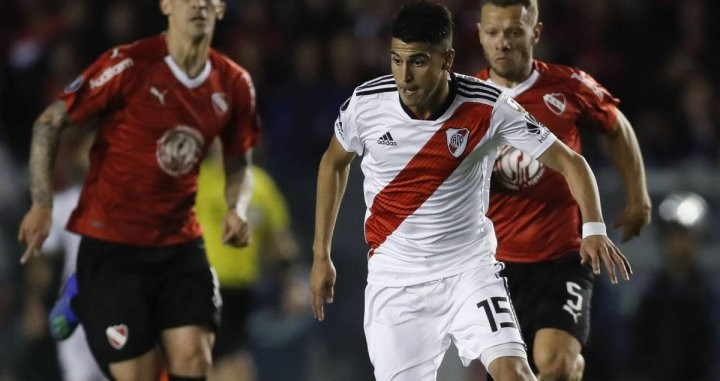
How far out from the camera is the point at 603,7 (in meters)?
12.8

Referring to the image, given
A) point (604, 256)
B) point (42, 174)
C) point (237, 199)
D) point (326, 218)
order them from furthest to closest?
point (237, 199)
point (42, 174)
point (326, 218)
point (604, 256)

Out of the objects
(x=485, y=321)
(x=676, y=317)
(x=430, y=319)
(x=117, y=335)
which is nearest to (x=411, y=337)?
(x=430, y=319)

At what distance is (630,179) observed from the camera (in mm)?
7602

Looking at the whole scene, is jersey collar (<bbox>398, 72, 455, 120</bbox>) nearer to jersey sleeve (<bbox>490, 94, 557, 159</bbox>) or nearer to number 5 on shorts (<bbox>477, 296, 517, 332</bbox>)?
jersey sleeve (<bbox>490, 94, 557, 159</bbox>)

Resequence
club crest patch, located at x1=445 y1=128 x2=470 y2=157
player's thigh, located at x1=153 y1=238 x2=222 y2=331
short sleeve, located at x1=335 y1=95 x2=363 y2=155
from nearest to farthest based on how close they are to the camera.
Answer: club crest patch, located at x1=445 y1=128 x2=470 y2=157 < short sleeve, located at x1=335 y1=95 x2=363 y2=155 < player's thigh, located at x1=153 y1=238 x2=222 y2=331

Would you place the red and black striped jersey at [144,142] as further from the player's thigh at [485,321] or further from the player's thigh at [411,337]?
the player's thigh at [485,321]

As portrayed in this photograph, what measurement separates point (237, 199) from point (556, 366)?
2.04m

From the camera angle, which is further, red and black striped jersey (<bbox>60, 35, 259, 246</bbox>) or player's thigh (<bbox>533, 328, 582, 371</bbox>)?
red and black striped jersey (<bbox>60, 35, 259, 246</bbox>)

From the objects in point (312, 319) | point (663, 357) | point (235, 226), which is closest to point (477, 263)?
point (235, 226)

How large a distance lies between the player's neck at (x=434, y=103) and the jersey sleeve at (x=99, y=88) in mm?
1750

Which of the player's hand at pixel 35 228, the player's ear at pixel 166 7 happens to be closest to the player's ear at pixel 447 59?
the player's ear at pixel 166 7

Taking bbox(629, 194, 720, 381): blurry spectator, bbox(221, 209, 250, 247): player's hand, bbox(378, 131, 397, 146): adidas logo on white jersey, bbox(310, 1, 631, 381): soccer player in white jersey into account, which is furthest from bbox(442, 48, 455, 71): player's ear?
bbox(629, 194, 720, 381): blurry spectator

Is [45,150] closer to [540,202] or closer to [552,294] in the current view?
[540,202]

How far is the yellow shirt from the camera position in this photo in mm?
10477
